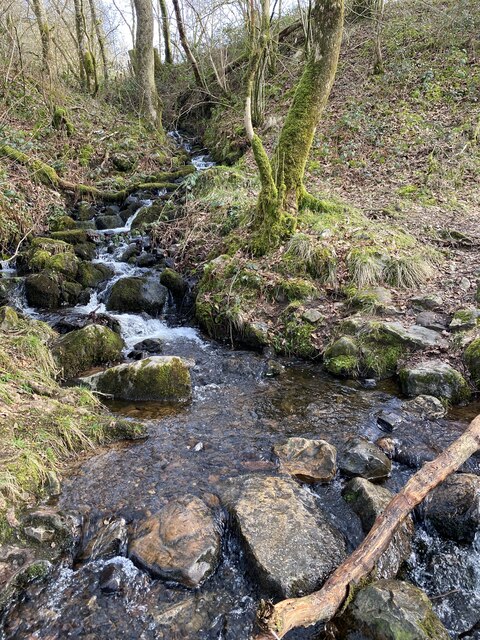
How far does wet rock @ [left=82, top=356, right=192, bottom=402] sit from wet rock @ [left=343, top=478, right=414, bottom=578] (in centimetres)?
234

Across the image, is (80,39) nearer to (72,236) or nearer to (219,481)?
(72,236)

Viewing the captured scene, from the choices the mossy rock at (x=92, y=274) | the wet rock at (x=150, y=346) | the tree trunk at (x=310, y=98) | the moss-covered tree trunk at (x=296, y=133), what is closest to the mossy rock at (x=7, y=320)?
the wet rock at (x=150, y=346)

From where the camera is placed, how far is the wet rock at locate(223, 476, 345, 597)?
2686 mm

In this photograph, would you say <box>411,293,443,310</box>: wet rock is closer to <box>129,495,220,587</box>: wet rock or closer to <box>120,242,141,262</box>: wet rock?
<box>129,495,220,587</box>: wet rock

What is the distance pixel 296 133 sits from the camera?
7074mm

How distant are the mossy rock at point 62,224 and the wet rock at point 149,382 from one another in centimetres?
543

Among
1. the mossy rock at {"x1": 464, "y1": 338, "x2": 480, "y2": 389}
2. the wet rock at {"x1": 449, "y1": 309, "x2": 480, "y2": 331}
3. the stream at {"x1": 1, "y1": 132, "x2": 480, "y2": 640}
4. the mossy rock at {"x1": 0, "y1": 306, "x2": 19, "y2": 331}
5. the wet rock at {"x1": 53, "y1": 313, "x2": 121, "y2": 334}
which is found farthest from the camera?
the wet rock at {"x1": 53, "y1": 313, "x2": 121, "y2": 334}

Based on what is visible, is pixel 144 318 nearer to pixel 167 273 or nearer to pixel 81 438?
pixel 167 273

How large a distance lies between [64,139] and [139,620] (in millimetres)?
13172

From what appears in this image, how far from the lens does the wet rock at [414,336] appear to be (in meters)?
5.28

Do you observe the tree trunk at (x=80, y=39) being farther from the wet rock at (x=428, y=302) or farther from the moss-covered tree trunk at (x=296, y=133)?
the wet rock at (x=428, y=302)

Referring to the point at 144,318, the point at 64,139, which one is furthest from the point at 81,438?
the point at 64,139

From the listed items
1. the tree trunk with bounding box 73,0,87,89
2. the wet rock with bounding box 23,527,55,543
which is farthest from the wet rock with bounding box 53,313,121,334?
the tree trunk with bounding box 73,0,87,89

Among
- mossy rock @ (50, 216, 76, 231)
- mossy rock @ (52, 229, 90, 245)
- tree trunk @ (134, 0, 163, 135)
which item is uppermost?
tree trunk @ (134, 0, 163, 135)
